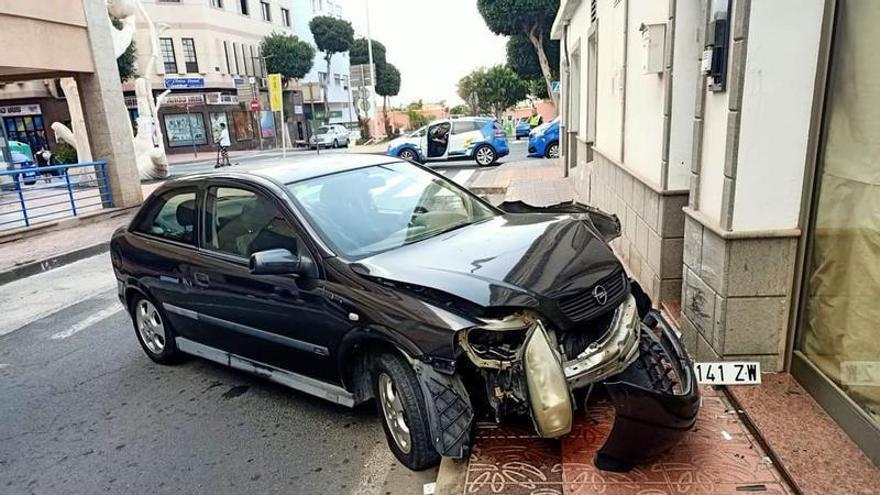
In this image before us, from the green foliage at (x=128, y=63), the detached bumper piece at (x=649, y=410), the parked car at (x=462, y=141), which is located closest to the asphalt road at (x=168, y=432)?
the detached bumper piece at (x=649, y=410)

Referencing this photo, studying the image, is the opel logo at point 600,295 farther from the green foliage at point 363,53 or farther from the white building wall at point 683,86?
the green foliage at point 363,53

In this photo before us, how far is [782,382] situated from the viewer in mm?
3248

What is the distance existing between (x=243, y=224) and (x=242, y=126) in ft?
133

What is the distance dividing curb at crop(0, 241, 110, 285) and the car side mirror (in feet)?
23.8

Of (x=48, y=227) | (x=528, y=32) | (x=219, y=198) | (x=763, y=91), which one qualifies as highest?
(x=528, y=32)

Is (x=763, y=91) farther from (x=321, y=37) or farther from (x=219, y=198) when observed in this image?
(x=321, y=37)

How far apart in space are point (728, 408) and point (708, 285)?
720 millimetres

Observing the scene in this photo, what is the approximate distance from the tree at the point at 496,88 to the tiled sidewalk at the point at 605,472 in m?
46.6

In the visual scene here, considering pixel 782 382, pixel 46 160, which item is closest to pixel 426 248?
pixel 782 382

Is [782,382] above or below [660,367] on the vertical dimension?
below

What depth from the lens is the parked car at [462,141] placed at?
18906 millimetres

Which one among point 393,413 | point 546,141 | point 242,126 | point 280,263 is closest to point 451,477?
point 393,413

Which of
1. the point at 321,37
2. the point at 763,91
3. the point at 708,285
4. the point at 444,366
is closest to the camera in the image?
the point at 444,366

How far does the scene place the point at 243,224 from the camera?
3.83 metres
